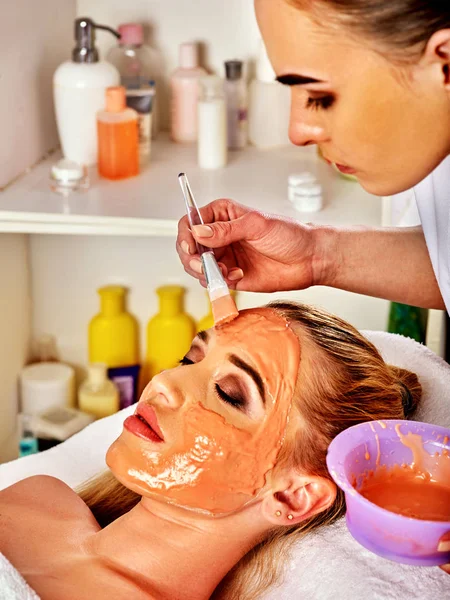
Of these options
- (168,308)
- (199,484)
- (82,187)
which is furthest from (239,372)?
(168,308)

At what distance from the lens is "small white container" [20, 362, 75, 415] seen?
7.60 feet

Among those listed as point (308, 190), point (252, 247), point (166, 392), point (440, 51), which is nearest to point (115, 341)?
point (308, 190)

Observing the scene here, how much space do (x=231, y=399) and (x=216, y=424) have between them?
49 mm

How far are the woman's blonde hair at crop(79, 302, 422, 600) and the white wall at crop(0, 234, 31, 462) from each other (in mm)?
1002

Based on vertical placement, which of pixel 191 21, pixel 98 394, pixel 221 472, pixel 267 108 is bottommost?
pixel 98 394

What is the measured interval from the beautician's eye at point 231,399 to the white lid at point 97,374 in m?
1.08

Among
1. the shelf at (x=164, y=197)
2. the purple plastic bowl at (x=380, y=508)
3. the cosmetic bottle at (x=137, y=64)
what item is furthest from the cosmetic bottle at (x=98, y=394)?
the purple plastic bowl at (x=380, y=508)

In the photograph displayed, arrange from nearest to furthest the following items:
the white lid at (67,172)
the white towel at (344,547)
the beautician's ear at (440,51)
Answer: the beautician's ear at (440,51), the white towel at (344,547), the white lid at (67,172)

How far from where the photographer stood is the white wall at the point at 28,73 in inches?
77.8

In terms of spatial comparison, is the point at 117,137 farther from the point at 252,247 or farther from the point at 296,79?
the point at 296,79

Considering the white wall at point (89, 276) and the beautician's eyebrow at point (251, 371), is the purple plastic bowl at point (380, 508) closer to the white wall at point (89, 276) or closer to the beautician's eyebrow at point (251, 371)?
the beautician's eyebrow at point (251, 371)

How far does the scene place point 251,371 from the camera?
1.29m

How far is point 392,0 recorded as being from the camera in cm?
96

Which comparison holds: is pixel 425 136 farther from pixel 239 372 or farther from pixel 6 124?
pixel 6 124
